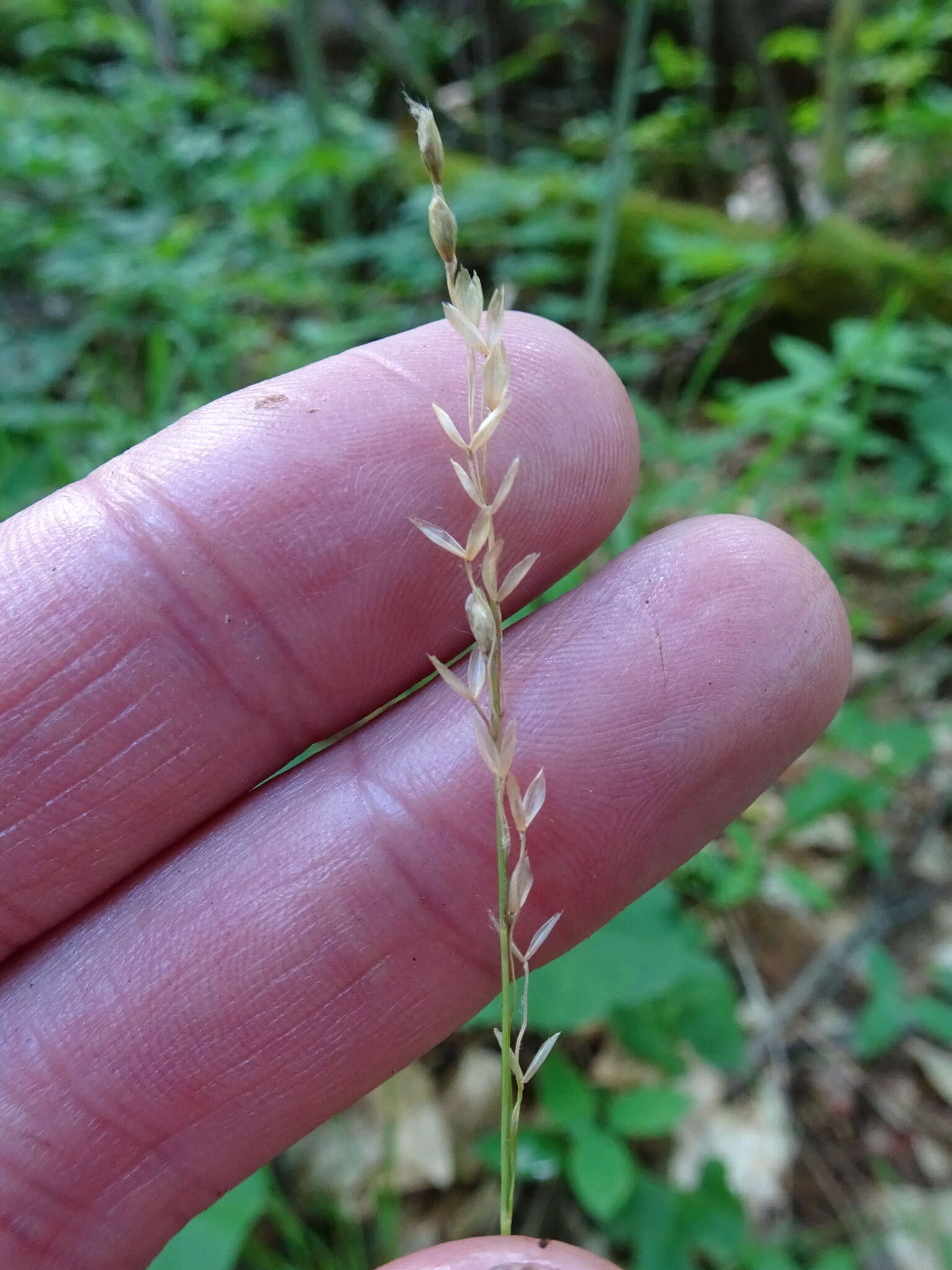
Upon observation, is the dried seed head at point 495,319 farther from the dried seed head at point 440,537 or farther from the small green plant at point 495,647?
the dried seed head at point 440,537

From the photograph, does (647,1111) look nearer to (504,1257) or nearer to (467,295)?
(504,1257)

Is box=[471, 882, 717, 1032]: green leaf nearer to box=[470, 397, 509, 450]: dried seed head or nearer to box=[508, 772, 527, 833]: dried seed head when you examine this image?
box=[508, 772, 527, 833]: dried seed head

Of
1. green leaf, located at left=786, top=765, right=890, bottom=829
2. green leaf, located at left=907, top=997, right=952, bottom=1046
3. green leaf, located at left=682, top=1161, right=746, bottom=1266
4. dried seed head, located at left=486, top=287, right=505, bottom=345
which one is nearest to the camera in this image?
dried seed head, located at left=486, top=287, right=505, bottom=345

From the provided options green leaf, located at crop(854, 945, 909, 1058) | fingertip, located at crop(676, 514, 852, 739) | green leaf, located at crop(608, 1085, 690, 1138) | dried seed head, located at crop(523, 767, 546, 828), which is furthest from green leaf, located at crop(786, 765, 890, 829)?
dried seed head, located at crop(523, 767, 546, 828)

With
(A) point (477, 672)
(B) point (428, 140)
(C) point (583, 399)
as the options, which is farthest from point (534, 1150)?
(B) point (428, 140)

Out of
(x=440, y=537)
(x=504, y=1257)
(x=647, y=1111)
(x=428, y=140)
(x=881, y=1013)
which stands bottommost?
(x=881, y=1013)
